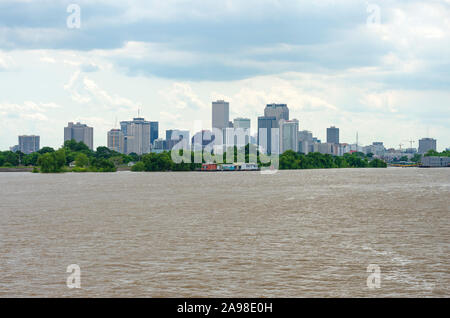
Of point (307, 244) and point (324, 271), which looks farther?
point (307, 244)

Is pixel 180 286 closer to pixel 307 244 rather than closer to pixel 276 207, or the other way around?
pixel 307 244

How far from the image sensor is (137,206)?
61.8 metres

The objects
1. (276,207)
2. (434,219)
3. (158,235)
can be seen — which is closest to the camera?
(158,235)

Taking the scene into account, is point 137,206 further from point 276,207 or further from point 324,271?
point 324,271

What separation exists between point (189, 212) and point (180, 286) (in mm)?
31872

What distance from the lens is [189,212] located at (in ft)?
181

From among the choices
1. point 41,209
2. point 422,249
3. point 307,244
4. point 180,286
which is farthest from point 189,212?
point 180,286

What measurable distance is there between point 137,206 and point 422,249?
120 feet

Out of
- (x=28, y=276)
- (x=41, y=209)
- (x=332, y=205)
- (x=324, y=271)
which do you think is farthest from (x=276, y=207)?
(x=28, y=276)

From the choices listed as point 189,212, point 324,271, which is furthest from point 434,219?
point 324,271
